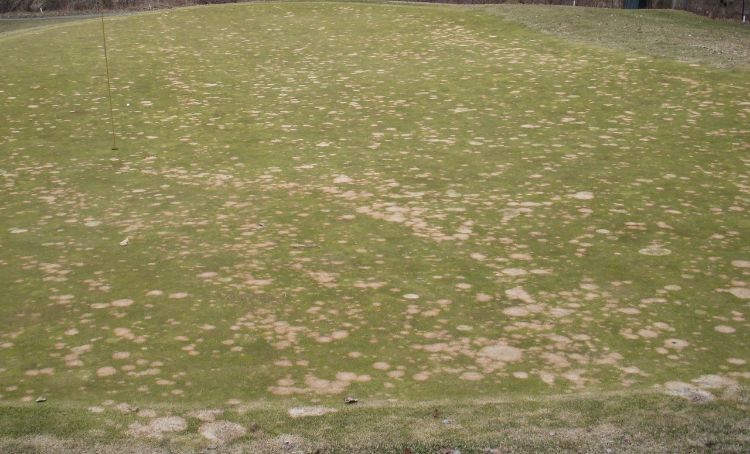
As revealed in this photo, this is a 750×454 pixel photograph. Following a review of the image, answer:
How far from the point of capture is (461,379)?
158 inches

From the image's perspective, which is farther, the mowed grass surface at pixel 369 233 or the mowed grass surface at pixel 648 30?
the mowed grass surface at pixel 648 30

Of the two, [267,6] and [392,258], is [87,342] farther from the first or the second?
[267,6]

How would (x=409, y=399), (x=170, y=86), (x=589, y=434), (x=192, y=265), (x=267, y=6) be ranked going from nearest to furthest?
(x=589, y=434) → (x=409, y=399) → (x=192, y=265) → (x=170, y=86) → (x=267, y=6)

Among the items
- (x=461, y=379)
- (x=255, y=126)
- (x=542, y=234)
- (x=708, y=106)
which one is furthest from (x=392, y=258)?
(x=708, y=106)

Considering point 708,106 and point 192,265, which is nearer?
point 192,265

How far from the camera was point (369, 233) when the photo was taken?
5.80 m

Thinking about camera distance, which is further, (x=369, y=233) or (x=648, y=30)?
(x=648, y=30)

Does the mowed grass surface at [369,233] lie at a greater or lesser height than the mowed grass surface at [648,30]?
lesser

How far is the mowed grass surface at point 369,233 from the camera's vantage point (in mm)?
4102

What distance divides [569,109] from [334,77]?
2.78 m

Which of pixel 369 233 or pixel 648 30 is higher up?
pixel 648 30

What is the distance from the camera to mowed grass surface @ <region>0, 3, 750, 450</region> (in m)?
4.10

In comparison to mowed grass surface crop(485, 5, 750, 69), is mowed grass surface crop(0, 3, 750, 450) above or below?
below

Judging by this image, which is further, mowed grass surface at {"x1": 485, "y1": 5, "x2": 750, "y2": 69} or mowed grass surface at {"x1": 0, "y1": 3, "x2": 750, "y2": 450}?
mowed grass surface at {"x1": 485, "y1": 5, "x2": 750, "y2": 69}
